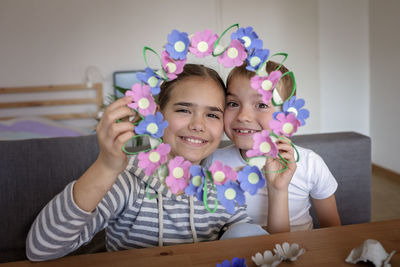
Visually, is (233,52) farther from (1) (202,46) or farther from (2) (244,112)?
(2) (244,112)

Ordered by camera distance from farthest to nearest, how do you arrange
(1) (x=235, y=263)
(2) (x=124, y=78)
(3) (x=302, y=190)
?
(2) (x=124, y=78), (3) (x=302, y=190), (1) (x=235, y=263)

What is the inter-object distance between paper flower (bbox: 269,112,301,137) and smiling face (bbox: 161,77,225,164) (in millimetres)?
201

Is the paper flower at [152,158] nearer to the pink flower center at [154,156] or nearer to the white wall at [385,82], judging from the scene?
the pink flower center at [154,156]

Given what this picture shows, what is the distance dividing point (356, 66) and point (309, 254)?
3568mm

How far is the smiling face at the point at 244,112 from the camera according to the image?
38.6 inches

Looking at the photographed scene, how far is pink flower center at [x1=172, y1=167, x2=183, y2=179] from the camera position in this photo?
68 cm

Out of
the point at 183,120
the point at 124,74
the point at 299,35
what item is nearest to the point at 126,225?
the point at 183,120

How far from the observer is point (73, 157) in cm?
131

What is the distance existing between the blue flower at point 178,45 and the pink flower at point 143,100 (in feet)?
0.28

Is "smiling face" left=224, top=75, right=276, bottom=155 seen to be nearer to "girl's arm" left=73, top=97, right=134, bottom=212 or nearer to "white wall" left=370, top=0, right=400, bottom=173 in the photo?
"girl's arm" left=73, top=97, right=134, bottom=212

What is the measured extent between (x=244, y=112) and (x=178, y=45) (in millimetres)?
327

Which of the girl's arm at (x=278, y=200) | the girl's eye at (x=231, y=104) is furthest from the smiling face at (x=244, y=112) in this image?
the girl's arm at (x=278, y=200)

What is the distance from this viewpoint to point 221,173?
69 cm

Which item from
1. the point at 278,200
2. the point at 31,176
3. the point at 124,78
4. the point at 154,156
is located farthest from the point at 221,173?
the point at 124,78
